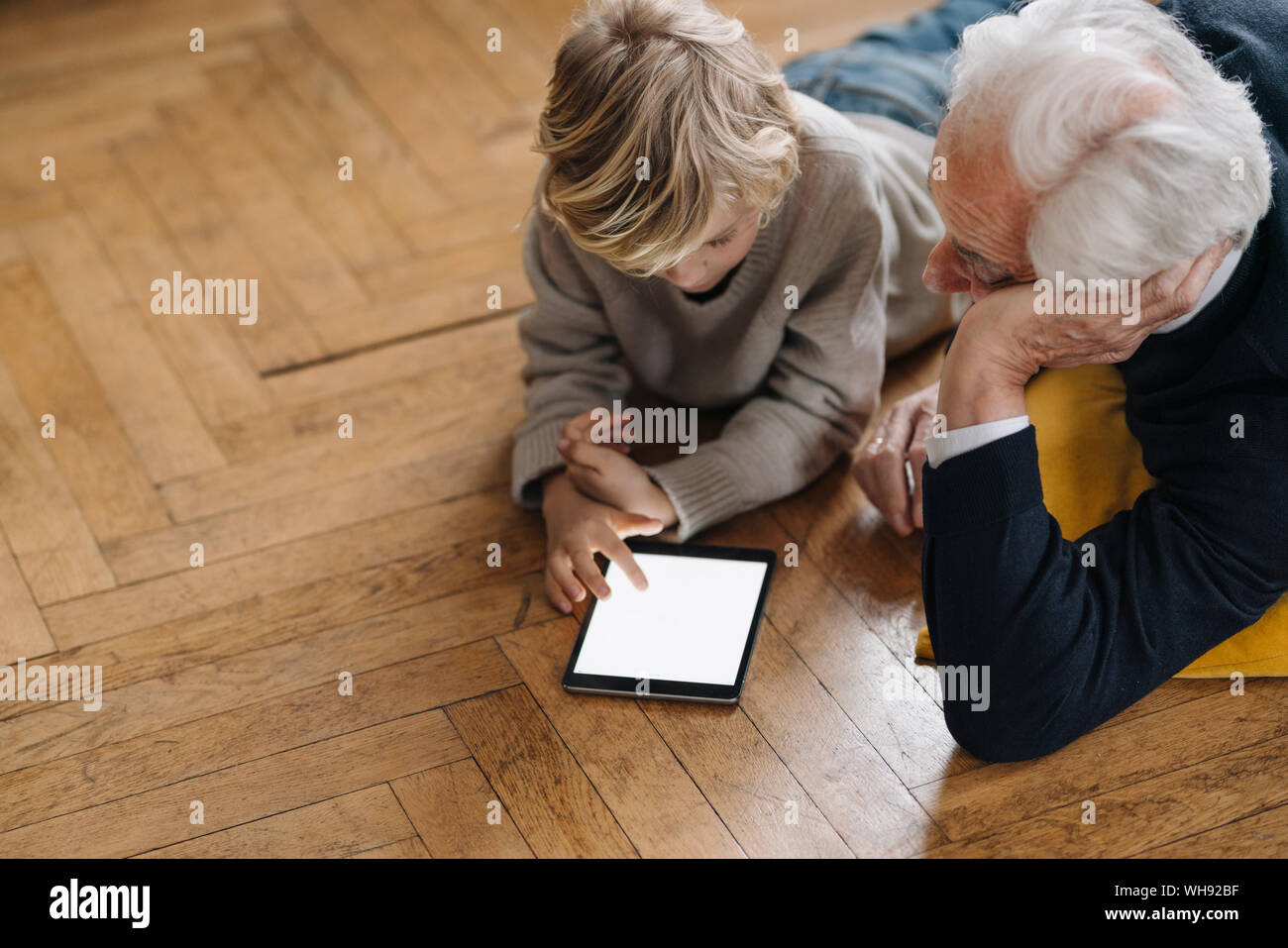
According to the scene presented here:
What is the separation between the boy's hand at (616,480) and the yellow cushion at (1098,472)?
1.01ft

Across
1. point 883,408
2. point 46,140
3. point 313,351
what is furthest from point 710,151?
point 46,140

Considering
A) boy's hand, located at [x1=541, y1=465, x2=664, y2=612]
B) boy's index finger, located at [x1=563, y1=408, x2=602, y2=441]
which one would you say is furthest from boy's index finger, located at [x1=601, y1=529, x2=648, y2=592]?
boy's index finger, located at [x1=563, y1=408, x2=602, y2=441]

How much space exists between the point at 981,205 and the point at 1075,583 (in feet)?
1.09

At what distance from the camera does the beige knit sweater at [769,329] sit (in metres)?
1.35

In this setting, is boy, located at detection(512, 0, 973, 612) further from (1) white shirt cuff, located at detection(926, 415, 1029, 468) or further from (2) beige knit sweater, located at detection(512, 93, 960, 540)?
(1) white shirt cuff, located at detection(926, 415, 1029, 468)

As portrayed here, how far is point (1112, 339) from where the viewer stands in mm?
1040

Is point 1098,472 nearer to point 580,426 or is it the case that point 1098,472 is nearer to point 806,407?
point 806,407

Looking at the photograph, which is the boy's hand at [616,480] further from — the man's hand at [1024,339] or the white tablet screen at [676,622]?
the man's hand at [1024,339]

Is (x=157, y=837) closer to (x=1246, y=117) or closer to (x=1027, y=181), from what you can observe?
(x=1027, y=181)

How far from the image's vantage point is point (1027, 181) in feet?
3.12

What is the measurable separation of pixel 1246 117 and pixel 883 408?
0.66m

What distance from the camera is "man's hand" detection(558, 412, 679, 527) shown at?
137 centimetres
